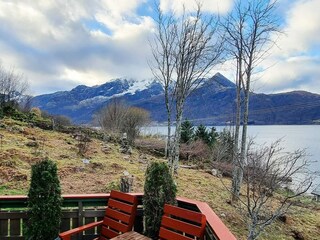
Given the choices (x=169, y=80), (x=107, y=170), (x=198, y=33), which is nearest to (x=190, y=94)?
(x=169, y=80)

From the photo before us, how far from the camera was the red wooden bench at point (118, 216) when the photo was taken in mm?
3334

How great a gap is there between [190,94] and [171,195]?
9.21 m

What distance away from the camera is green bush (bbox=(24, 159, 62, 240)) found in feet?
11.1

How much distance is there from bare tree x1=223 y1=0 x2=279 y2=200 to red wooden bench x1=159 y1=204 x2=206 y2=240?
583 centimetres

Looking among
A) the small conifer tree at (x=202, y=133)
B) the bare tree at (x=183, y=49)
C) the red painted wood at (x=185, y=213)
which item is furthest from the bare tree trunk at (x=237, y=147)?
the small conifer tree at (x=202, y=133)

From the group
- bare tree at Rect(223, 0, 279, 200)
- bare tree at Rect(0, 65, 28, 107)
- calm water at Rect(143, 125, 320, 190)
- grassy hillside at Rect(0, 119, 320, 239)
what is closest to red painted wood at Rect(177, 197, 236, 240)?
grassy hillside at Rect(0, 119, 320, 239)

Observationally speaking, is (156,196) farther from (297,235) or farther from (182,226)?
(297,235)

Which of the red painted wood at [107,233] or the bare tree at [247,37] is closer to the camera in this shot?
the red painted wood at [107,233]

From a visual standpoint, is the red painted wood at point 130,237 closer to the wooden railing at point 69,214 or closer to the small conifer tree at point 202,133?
the wooden railing at point 69,214

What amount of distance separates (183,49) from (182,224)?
9.33 m

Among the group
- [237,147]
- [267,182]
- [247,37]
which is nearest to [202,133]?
[237,147]

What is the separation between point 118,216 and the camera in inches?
135

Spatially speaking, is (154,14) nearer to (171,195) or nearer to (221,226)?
(171,195)

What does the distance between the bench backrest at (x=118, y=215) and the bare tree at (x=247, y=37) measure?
5.53 meters
